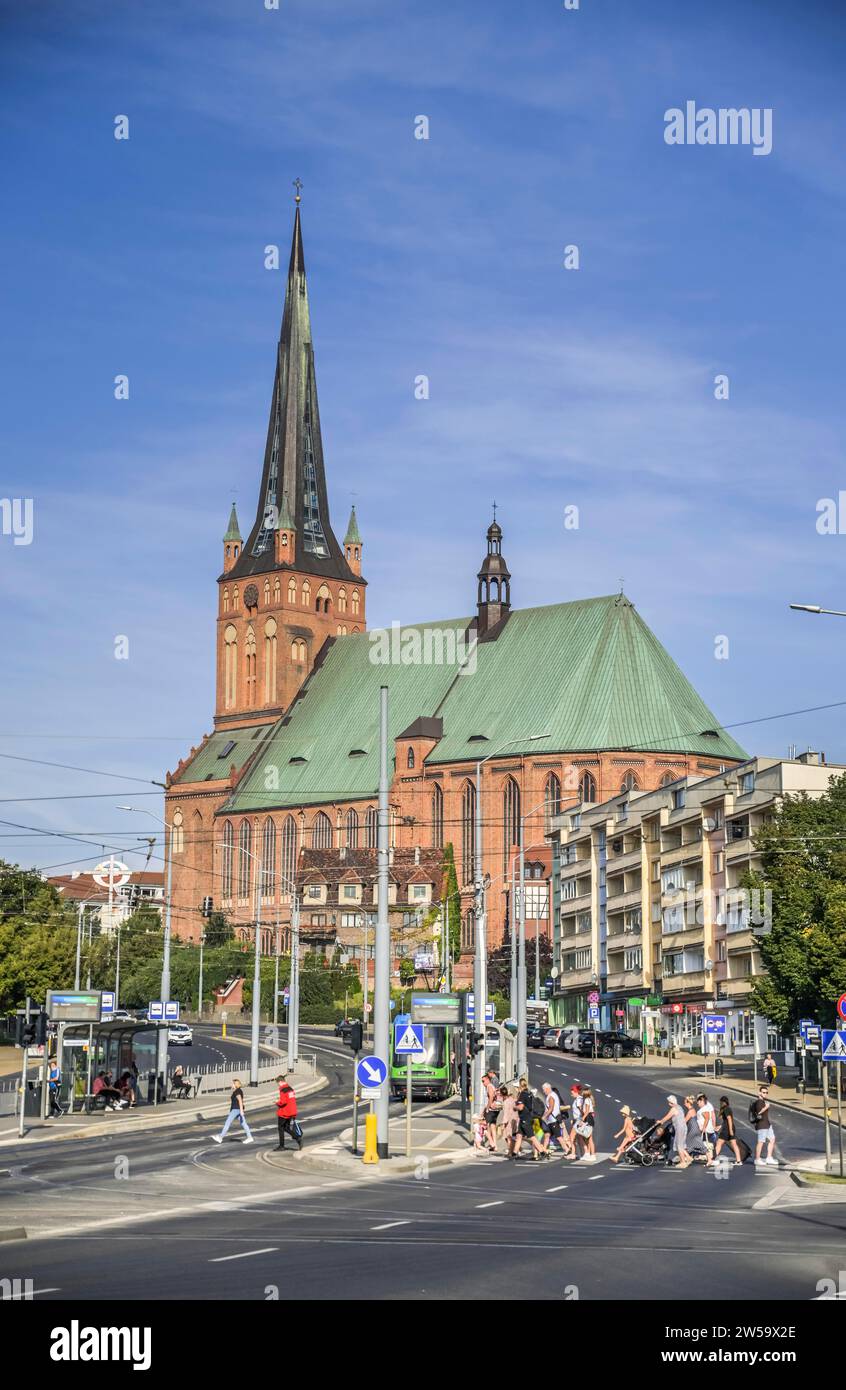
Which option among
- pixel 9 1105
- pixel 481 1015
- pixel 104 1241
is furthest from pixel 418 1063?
pixel 104 1241

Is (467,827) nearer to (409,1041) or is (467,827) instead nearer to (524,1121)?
(524,1121)

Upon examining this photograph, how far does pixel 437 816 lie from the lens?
128625 millimetres

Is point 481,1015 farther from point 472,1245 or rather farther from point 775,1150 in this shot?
point 472,1245

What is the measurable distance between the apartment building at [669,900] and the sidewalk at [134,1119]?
21.0 metres

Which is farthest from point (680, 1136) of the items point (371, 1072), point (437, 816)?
point (437, 816)

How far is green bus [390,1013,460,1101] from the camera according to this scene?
57.0 m

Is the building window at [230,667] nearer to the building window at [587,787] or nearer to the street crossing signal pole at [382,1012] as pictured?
the building window at [587,787]

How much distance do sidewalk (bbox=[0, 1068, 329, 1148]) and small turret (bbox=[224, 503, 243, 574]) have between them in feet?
313

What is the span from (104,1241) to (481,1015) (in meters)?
30.9

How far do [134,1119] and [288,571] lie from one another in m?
101

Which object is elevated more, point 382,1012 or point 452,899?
point 452,899

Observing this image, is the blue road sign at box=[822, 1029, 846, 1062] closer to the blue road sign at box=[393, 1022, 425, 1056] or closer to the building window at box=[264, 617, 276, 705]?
the blue road sign at box=[393, 1022, 425, 1056]

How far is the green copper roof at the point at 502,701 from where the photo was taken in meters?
123

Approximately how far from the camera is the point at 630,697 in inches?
4857
